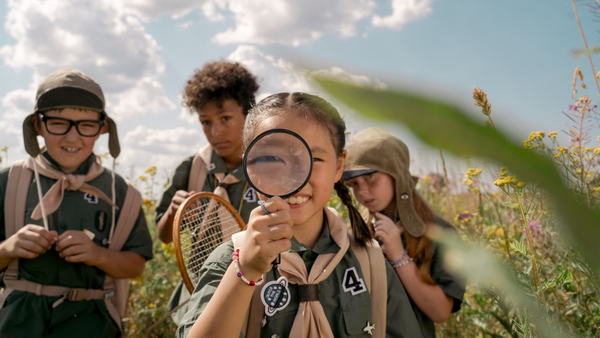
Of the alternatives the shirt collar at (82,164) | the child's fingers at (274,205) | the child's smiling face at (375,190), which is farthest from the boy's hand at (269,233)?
the shirt collar at (82,164)

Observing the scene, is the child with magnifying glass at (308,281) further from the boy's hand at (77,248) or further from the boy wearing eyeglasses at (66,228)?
the boy wearing eyeglasses at (66,228)

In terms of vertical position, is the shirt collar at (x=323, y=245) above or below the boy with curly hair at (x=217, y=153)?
below

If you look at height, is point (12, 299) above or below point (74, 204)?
below

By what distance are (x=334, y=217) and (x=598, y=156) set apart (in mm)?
1232

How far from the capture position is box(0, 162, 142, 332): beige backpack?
8.37 feet

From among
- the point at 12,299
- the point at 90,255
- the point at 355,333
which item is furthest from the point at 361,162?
the point at 12,299

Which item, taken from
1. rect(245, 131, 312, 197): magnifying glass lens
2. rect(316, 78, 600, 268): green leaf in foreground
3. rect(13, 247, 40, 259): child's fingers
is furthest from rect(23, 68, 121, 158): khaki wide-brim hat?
rect(316, 78, 600, 268): green leaf in foreground

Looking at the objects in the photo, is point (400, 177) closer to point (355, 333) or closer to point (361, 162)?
point (361, 162)

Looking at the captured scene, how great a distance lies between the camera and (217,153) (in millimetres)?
3258

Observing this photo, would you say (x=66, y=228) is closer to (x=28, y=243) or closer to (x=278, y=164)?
(x=28, y=243)

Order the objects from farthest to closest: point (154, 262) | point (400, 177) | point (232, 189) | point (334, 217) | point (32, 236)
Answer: point (154, 262), point (232, 189), point (400, 177), point (32, 236), point (334, 217)

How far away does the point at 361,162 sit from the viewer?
280 cm

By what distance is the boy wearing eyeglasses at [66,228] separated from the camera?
2.48 metres

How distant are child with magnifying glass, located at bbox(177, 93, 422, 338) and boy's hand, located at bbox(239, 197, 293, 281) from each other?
0.10m
